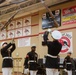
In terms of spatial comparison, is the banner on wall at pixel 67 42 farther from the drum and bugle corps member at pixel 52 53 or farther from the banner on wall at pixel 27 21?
the drum and bugle corps member at pixel 52 53

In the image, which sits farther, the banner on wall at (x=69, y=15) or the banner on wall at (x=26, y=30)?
the banner on wall at (x=26, y=30)

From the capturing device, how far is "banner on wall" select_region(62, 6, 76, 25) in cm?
1005

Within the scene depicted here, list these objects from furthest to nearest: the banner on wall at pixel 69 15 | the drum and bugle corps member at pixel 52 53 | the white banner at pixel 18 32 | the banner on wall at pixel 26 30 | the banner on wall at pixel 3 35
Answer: the banner on wall at pixel 3 35
the white banner at pixel 18 32
the banner on wall at pixel 26 30
the banner on wall at pixel 69 15
the drum and bugle corps member at pixel 52 53

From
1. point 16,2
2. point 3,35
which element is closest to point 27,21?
point 16,2

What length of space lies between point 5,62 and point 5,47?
0.57 meters

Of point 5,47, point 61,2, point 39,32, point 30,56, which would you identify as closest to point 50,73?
point 5,47

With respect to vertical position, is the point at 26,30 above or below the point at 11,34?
above

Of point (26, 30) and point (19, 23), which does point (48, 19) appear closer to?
point (26, 30)

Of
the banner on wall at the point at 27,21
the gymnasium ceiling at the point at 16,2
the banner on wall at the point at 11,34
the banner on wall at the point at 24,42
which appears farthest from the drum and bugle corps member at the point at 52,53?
the banner on wall at the point at 11,34

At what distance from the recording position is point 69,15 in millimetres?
10297

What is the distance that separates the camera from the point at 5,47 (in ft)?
23.3

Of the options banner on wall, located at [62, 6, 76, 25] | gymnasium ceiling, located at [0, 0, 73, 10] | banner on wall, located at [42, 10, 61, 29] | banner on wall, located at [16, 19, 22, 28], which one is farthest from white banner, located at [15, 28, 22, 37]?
banner on wall, located at [62, 6, 76, 25]

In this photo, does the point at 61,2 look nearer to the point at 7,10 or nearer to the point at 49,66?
the point at 7,10

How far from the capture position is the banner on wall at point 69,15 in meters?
10.1
